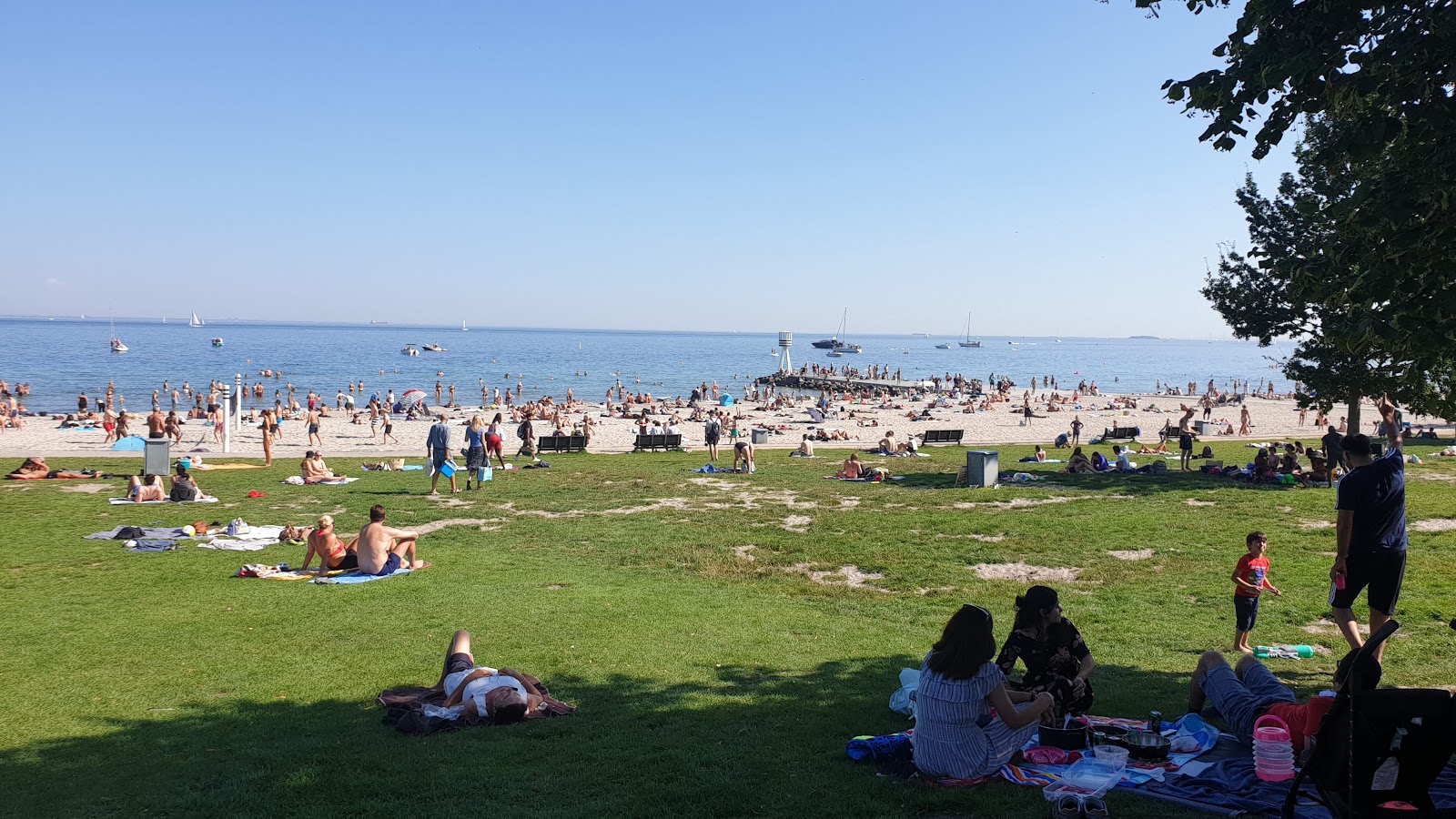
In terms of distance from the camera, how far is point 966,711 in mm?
5621

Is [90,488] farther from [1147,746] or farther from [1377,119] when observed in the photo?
[1377,119]

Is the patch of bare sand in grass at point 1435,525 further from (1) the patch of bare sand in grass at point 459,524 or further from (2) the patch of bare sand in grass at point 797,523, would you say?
(1) the patch of bare sand in grass at point 459,524

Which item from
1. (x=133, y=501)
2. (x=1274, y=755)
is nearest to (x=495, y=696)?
(x=1274, y=755)

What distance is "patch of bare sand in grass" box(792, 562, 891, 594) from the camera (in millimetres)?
12352

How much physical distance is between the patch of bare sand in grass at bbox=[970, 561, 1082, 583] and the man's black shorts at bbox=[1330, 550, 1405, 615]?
5.27 m

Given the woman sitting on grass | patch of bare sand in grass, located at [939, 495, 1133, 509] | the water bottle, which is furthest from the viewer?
patch of bare sand in grass, located at [939, 495, 1133, 509]

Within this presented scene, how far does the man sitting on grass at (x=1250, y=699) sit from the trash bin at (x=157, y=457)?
2056 cm

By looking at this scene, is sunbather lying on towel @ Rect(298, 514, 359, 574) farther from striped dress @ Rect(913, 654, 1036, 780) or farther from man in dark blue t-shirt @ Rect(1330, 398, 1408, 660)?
man in dark blue t-shirt @ Rect(1330, 398, 1408, 660)

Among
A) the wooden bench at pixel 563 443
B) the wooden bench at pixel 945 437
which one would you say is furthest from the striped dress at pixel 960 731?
the wooden bench at pixel 945 437

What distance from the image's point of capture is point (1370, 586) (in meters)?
6.80

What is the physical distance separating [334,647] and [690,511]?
9.84m

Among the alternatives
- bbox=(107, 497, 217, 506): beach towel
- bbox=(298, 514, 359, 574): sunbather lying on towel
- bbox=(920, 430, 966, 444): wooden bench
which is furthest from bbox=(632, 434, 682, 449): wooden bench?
bbox=(298, 514, 359, 574): sunbather lying on towel

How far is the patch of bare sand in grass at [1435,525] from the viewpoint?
14.5m

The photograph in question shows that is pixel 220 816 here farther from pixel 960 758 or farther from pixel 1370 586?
pixel 1370 586
